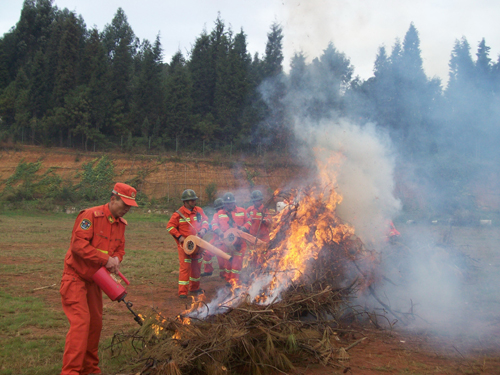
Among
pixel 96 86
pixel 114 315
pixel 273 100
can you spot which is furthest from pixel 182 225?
pixel 96 86

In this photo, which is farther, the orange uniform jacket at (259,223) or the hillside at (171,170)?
the hillside at (171,170)

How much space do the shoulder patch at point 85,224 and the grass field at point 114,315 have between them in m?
1.61

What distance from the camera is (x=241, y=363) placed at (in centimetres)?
428

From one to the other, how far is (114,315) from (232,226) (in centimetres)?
385

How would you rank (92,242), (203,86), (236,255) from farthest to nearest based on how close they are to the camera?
(203,86) → (236,255) → (92,242)

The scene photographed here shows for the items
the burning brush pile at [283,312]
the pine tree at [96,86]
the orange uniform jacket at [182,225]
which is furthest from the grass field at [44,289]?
the pine tree at [96,86]

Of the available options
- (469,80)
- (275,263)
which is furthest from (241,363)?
(469,80)

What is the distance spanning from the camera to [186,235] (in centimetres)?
813

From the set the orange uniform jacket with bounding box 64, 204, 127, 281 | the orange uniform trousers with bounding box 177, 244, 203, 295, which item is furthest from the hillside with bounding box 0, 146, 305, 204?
the orange uniform jacket with bounding box 64, 204, 127, 281

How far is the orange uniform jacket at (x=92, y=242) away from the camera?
4168 mm

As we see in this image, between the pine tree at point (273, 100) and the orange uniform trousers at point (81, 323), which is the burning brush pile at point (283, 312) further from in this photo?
the pine tree at point (273, 100)

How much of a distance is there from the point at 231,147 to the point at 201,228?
28.6 metres

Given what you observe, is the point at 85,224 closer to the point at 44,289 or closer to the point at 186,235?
the point at 186,235

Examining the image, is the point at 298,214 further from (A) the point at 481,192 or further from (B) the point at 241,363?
(A) the point at 481,192
